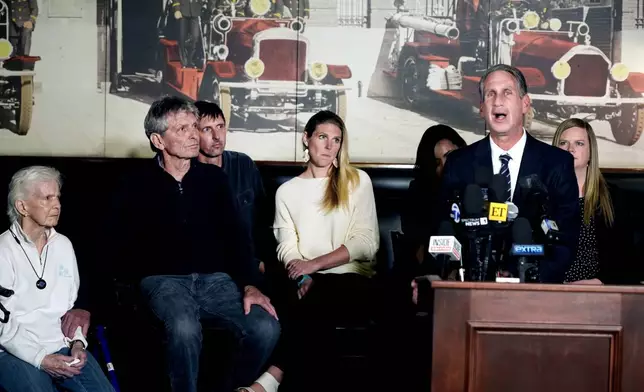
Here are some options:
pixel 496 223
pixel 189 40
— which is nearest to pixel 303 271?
pixel 496 223

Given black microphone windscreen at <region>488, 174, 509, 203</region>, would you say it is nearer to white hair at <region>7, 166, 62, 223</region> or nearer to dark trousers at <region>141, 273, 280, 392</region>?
dark trousers at <region>141, 273, 280, 392</region>

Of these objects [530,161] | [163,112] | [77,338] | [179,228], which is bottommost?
[77,338]

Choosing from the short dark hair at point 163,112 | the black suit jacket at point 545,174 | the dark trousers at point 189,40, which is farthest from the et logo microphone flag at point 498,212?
the dark trousers at point 189,40

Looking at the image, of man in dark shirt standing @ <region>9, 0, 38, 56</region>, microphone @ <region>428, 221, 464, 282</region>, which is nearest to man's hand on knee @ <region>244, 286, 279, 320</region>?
microphone @ <region>428, 221, 464, 282</region>

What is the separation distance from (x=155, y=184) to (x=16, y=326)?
2.80 ft

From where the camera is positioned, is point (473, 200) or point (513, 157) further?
point (513, 157)

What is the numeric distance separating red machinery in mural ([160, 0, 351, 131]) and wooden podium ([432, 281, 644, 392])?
2.93m

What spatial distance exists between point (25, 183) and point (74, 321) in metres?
0.55

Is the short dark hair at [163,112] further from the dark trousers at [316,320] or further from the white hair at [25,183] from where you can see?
the dark trousers at [316,320]

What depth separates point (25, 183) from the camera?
11.5ft

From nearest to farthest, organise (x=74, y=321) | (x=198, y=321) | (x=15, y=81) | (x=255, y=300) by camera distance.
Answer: (x=74, y=321) → (x=198, y=321) → (x=255, y=300) → (x=15, y=81)

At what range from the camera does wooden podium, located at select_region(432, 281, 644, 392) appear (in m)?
2.41

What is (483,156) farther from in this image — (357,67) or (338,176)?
(357,67)

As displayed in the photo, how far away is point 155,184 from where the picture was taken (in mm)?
3842
